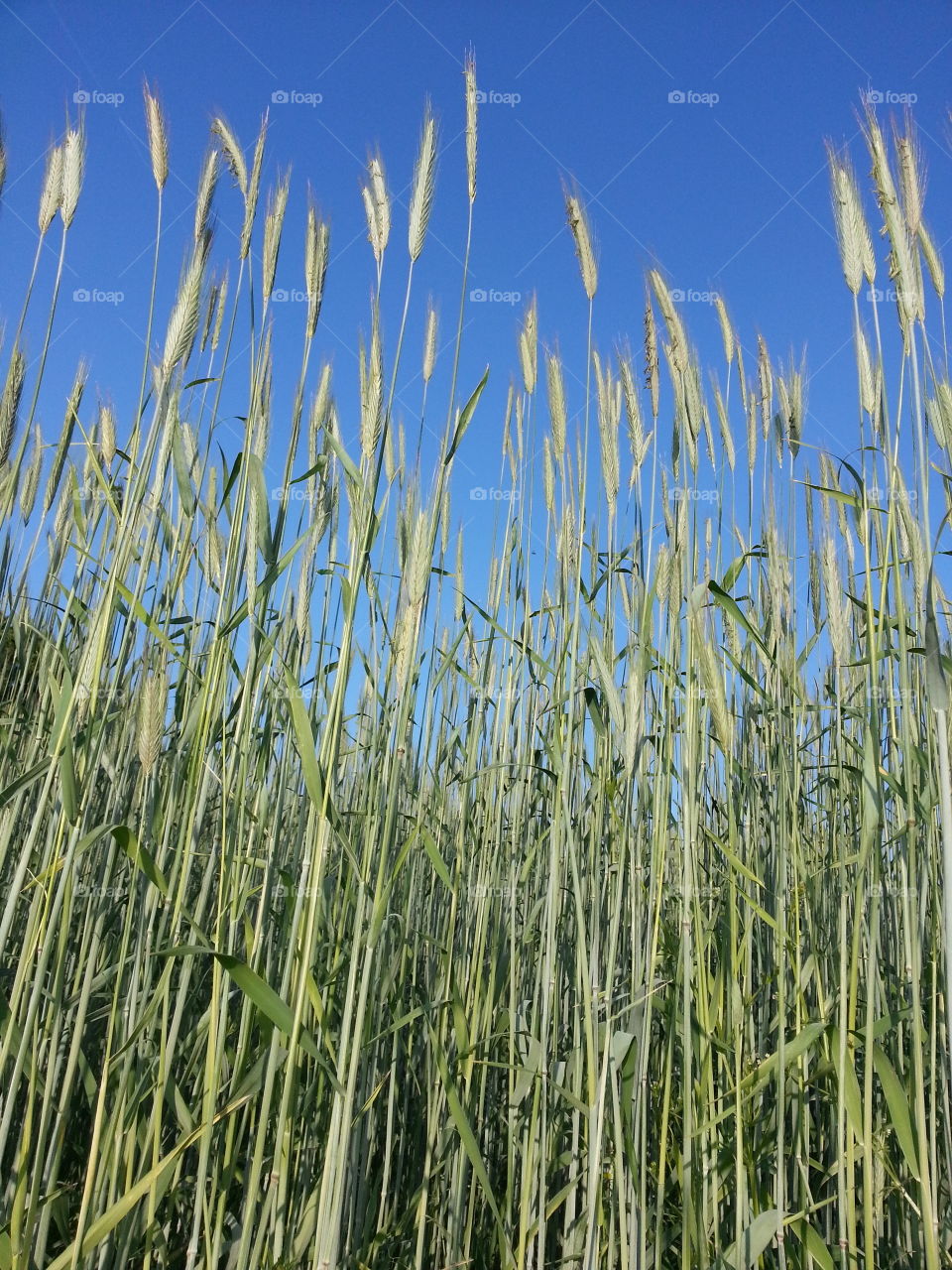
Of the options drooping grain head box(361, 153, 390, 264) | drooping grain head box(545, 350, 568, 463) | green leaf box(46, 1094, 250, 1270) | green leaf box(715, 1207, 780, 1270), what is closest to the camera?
green leaf box(46, 1094, 250, 1270)

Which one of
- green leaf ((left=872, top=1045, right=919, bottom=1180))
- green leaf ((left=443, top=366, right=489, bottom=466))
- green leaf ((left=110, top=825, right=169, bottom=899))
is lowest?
green leaf ((left=872, top=1045, right=919, bottom=1180))

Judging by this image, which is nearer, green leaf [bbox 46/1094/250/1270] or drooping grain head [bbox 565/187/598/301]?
green leaf [bbox 46/1094/250/1270]

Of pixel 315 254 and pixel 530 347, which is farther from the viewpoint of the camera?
pixel 530 347

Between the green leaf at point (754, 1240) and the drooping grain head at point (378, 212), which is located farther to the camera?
the drooping grain head at point (378, 212)

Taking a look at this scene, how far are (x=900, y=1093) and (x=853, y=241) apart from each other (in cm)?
119

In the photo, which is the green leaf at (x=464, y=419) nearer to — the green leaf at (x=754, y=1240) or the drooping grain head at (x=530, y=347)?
the drooping grain head at (x=530, y=347)

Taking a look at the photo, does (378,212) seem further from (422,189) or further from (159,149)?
(159,149)

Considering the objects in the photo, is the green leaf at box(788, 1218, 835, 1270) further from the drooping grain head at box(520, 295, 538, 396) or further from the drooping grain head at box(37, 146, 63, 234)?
the drooping grain head at box(37, 146, 63, 234)

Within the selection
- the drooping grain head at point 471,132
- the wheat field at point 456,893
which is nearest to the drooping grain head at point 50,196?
the wheat field at point 456,893

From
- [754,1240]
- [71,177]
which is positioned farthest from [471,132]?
[754,1240]

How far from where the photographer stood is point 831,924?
1.62 m

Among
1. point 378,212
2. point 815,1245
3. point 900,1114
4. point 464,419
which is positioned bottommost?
point 815,1245

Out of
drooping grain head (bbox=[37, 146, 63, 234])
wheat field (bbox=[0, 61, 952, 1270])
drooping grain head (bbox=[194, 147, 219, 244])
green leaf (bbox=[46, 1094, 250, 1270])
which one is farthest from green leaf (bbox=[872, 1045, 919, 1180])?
drooping grain head (bbox=[37, 146, 63, 234])

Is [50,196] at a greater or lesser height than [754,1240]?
greater
